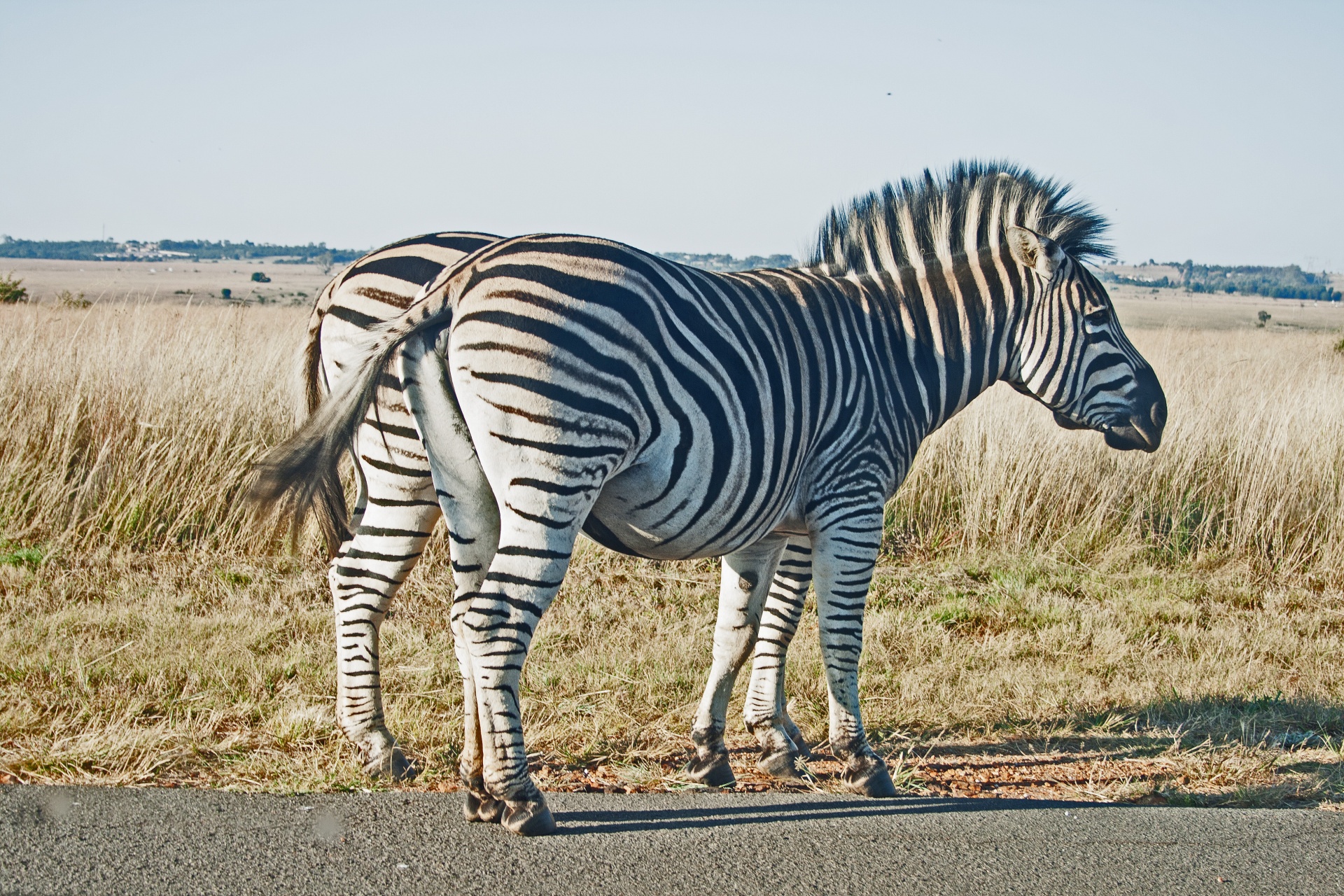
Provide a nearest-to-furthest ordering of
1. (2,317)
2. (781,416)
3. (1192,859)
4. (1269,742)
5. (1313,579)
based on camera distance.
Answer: (1192,859) → (781,416) → (1269,742) → (1313,579) → (2,317)

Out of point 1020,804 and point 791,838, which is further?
point 1020,804

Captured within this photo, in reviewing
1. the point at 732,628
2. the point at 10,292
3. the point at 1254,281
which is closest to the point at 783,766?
the point at 732,628

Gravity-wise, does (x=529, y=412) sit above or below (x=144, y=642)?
above

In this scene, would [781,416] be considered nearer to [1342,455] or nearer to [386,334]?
[386,334]

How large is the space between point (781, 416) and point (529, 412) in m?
1.06

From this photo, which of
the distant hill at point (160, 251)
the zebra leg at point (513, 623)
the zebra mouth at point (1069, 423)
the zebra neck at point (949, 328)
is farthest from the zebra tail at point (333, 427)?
the distant hill at point (160, 251)

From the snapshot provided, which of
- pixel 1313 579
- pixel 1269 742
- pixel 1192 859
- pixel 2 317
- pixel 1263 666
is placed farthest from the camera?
pixel 2 317

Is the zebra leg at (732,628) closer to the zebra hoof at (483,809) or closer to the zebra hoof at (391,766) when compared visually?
the zebra hoof at (483,809)

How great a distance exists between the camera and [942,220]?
15.0 feet

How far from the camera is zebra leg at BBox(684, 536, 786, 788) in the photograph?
13.6ft

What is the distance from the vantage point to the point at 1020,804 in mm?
3805

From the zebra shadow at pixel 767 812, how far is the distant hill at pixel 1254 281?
73118 millimetres

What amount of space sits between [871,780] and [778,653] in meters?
0.67

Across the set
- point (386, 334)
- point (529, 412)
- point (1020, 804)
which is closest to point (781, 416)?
point (529, 412)
